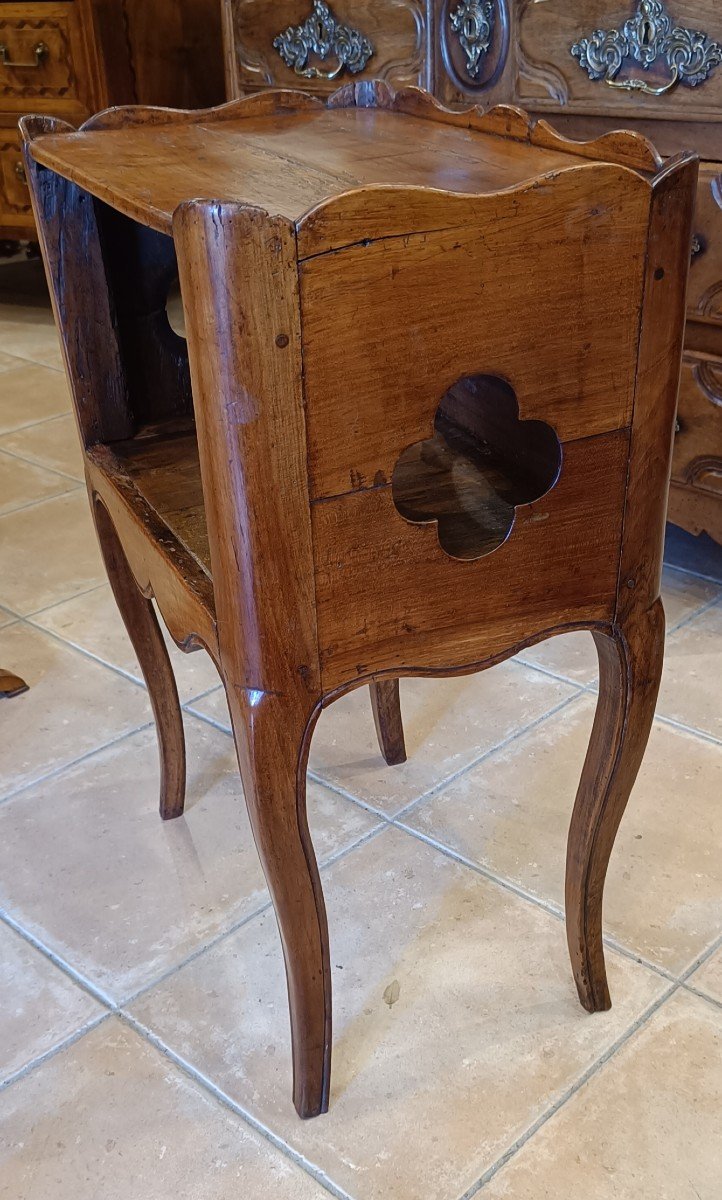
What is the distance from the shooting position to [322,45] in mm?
2195

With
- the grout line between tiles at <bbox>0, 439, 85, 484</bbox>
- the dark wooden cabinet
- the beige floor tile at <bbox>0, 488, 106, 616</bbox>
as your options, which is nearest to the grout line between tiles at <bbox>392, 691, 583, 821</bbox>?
the beige floor tile at <bbox>0, 488, 106, 616</bbox>

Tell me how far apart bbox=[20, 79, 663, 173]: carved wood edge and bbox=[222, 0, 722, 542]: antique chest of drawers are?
0.53 meters

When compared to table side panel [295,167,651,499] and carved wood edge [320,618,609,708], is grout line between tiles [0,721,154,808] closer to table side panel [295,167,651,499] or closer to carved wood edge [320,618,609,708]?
carved wood edge [320,618,609,708]

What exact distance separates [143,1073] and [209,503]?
0.66 metres

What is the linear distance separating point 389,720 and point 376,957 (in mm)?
389

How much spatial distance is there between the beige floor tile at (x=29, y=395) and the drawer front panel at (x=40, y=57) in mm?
795

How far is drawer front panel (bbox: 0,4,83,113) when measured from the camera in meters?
3.42

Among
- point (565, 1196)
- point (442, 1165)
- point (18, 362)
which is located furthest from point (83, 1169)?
point (18, 362)

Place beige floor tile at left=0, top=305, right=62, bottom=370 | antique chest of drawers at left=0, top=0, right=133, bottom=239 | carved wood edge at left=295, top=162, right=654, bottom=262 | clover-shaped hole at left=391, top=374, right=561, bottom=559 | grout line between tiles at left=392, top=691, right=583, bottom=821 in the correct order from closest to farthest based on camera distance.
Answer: carved wood edge at left=295, top=162, right=654, bottom=262 < clover-shaped hole at left=391, top=374, right=561, bottom=559 < grout line between tiles at left=392, top=691, right=583, bottom=821 < antique chest of drawers at left=0, top=0, right=133, bottom=239 < beige floor tile at left=0, top=305, right=62, bottom=370

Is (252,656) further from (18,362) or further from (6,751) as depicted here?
(18,362)

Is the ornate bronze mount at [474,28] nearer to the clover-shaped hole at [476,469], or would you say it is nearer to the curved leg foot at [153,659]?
the clover-shaped hole at [476,469]

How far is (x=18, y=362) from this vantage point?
11.7ft

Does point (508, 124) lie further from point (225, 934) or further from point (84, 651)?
point (84, 651)

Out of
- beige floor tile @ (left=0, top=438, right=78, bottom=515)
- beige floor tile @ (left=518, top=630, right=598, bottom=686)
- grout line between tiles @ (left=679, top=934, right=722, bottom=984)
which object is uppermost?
grout line between tiles @ (left=679, top=934, right=722, bottom=984)
